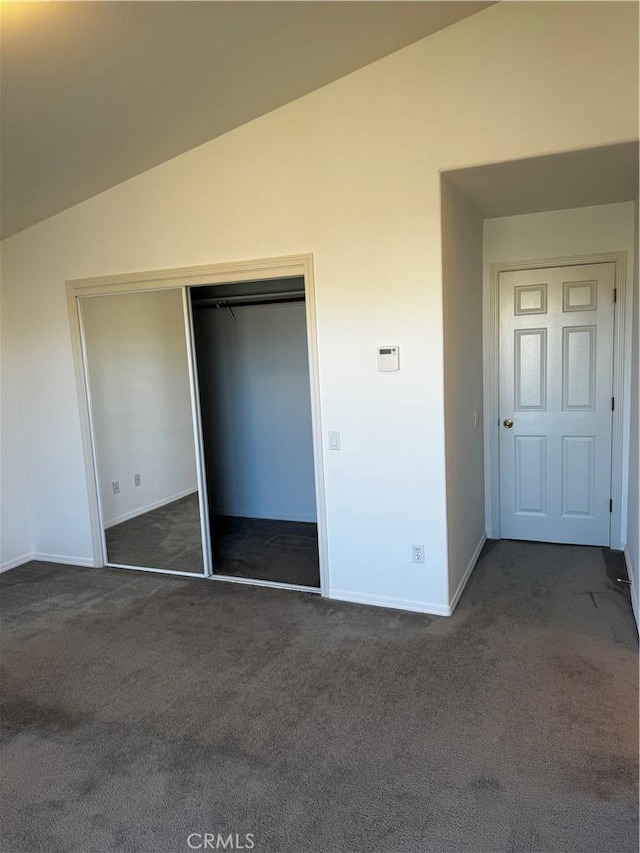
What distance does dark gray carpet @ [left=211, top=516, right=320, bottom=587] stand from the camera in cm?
399

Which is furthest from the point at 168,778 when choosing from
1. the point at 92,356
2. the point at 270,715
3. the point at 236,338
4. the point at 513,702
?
the point at 236,338

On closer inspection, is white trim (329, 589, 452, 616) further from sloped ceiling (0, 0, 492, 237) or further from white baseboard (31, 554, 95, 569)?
sloped ceiling (0, 0, 492, 237)

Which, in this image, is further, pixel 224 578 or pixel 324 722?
pixel 224 578

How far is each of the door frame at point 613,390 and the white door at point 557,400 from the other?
0.04 m

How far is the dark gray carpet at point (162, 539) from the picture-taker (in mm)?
4102

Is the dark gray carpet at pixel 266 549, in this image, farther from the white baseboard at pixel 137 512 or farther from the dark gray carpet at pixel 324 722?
the white baseboard at pixel 137 512

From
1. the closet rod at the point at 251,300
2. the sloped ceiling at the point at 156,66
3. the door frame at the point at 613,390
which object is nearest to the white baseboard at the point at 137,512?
the closet rod at the point at 251,300

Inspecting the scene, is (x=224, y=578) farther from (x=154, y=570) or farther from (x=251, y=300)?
(x=251, y=300)

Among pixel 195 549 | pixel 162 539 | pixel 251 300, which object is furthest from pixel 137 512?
pixel 251 300

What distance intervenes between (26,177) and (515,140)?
8.95 ft

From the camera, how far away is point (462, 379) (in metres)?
3.57

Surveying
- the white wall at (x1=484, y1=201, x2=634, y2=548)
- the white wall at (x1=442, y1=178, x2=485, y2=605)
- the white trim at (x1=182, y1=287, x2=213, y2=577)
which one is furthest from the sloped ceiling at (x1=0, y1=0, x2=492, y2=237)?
the white wall at (x1=484, y1=201, x2=634, y2=548)

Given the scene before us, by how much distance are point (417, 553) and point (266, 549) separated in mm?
1583

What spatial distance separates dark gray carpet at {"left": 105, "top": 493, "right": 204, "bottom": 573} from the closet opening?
57 centimetres
